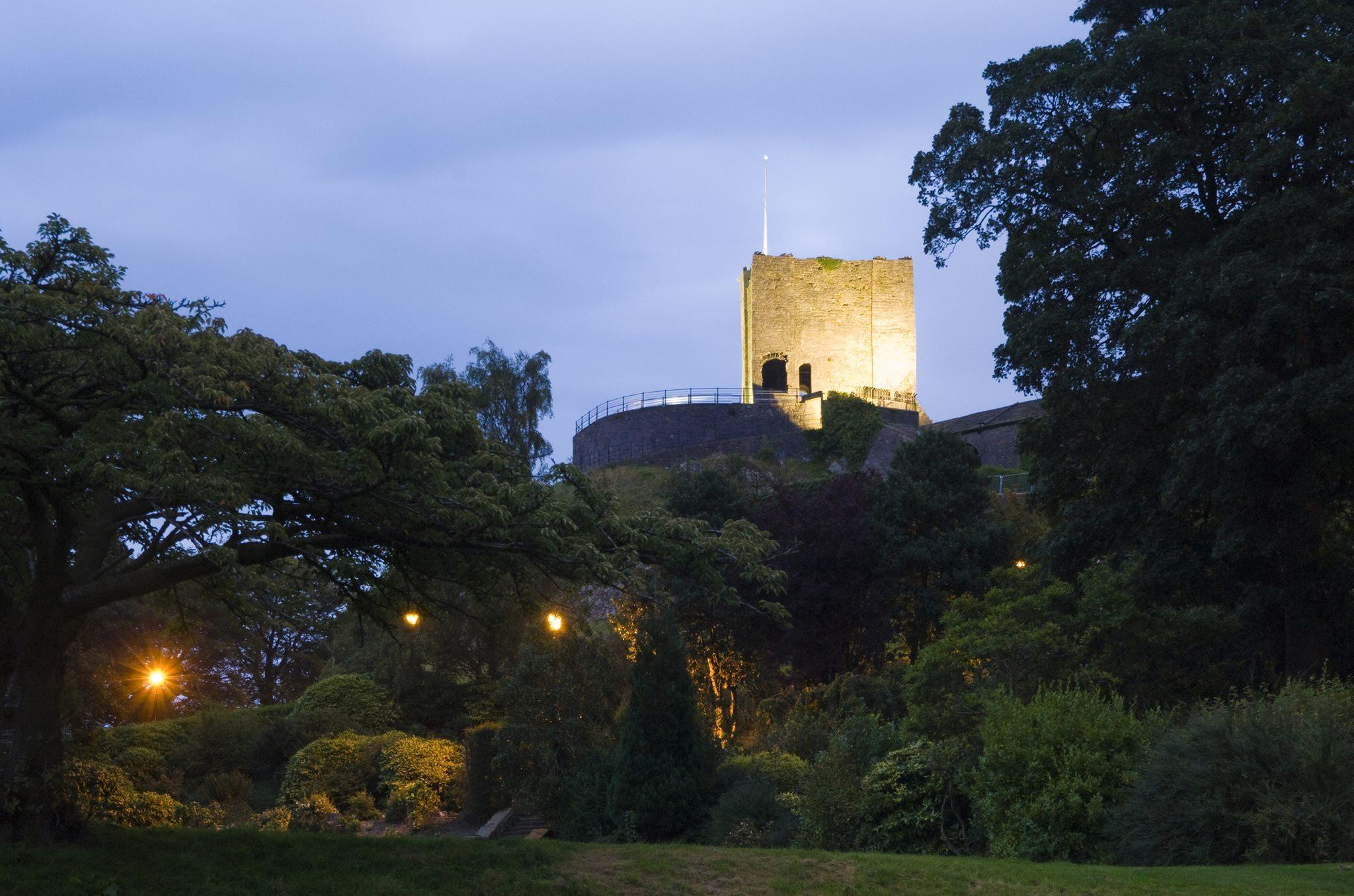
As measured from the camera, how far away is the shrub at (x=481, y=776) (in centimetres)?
2139

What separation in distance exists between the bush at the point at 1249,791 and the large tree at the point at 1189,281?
13.9ft

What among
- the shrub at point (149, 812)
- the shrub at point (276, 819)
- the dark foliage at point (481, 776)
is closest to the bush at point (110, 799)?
the shrub at point (149, 812)

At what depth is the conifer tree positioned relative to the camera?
1728 cm

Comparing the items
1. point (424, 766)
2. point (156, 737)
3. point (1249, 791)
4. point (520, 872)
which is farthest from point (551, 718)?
point (1249, 791)

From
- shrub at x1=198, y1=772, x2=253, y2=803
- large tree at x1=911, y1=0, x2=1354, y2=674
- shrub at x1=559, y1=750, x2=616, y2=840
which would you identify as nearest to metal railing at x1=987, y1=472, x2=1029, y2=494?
large tree at x1=911, y1=0, x2=1354, y2=674

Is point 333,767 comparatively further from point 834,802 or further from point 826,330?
point 826,330

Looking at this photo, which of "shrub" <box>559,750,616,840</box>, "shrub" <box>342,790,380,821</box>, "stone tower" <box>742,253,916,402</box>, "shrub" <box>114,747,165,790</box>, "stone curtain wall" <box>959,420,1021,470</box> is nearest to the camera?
"shrub" <box>559,750,616,840</box>

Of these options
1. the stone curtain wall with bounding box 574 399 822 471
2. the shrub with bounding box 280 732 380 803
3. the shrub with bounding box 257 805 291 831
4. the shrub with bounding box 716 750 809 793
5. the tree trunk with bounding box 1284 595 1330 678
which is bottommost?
the shrub with bounding box 257 805 291 831

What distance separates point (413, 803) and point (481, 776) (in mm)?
1294

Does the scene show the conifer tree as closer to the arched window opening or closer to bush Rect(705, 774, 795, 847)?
bush Rect(705, 774, 795, 847)

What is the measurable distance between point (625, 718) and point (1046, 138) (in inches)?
423

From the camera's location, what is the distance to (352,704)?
83.7ft

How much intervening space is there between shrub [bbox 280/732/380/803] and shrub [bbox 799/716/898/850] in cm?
1056

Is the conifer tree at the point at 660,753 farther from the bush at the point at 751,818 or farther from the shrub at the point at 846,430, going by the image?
the shrub at the point at 846,430
